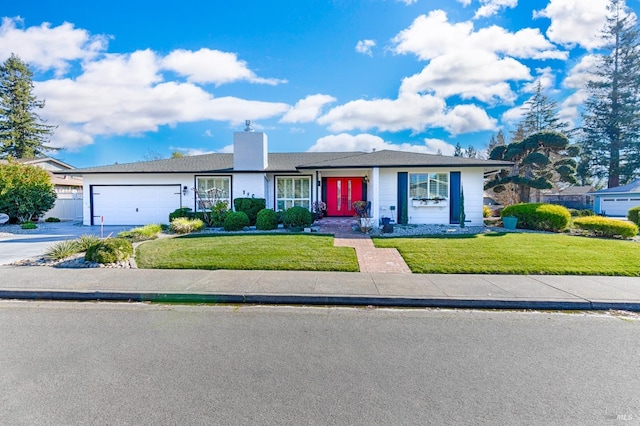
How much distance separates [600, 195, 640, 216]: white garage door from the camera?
2638 centimetres

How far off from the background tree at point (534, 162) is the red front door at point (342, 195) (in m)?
9.80

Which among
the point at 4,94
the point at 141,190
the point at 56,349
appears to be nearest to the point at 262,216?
the point at 141,190

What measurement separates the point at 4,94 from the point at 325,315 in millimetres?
50613

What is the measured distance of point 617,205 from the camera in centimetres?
2766

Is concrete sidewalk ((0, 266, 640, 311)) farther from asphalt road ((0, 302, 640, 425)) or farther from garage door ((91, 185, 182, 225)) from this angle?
garage door ((91, 185, 182, 225))

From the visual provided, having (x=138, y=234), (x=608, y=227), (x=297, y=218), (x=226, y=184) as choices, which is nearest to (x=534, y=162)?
(x=608, y=227)

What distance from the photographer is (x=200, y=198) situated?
15766 millimetres

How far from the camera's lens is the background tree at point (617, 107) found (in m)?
32.8

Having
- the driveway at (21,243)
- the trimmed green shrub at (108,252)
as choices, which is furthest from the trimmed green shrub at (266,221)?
the trimmed green shrub at (108,252)

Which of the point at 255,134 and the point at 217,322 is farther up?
the point at 255,134

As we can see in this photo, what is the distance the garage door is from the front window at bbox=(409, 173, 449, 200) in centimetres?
1181

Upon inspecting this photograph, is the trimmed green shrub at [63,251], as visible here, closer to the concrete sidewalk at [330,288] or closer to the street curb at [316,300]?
the concrete sidewalk at [330,288]

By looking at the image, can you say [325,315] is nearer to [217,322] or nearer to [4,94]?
[217,322]

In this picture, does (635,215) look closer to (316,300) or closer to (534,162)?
(534,162)
